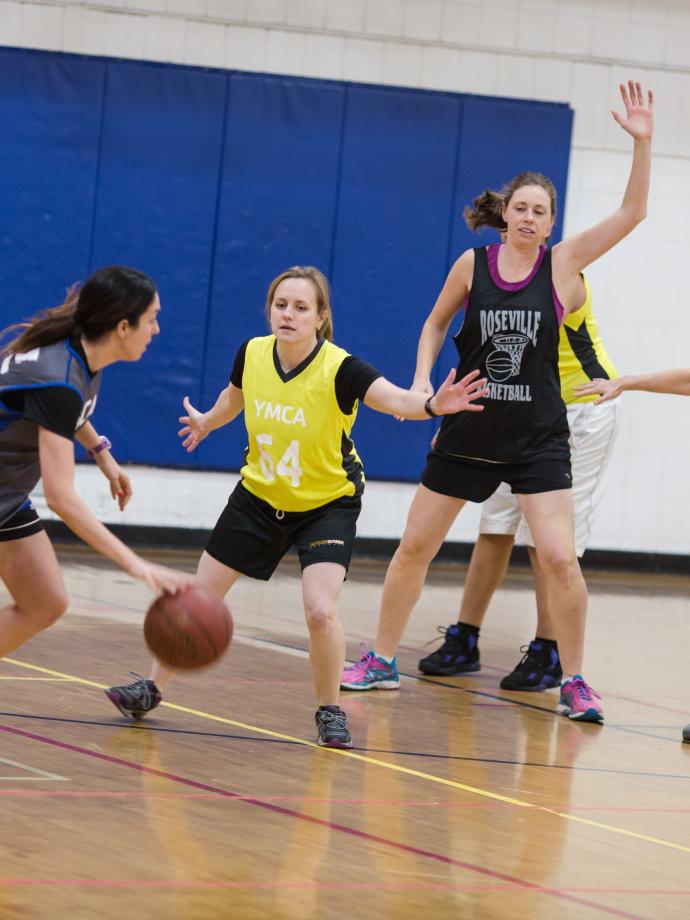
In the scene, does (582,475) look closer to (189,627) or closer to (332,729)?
(332,729)

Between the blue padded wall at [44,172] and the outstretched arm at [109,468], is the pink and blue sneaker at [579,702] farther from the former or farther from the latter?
the blue padded wall at [44,172]

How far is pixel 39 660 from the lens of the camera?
6098mm

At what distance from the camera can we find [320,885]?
341 cm

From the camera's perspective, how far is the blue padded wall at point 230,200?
34.9 ft

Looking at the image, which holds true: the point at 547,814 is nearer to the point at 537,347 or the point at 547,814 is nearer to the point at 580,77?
the point at 537,347

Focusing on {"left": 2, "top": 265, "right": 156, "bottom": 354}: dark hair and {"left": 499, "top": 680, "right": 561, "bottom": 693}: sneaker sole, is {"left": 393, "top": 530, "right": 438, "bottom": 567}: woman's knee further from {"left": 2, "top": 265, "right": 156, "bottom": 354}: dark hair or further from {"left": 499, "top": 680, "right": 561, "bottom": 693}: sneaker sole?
{"left": 2, "top": 265, "right": 156, "bottom": 354}: dark hair

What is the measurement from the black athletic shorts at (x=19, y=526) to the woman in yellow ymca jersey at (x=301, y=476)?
0.83m

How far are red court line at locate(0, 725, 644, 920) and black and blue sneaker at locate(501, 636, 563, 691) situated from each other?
2.40 meters

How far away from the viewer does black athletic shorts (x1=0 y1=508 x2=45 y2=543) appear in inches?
176

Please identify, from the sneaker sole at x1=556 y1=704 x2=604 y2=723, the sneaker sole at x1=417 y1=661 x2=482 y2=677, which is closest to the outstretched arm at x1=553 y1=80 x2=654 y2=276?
the sneaker sole at x1=556 y1=704 x2=604 y2=723

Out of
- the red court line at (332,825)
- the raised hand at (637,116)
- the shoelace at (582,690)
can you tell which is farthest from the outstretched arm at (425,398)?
the shoelace at (582,690)

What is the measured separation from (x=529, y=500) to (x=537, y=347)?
0.58 metres

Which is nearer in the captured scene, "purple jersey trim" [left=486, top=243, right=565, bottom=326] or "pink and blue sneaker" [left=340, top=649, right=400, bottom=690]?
"purple jersey trim" [left=486, top=243, right=565, bottom=326]

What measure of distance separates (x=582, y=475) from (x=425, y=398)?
2202mm
